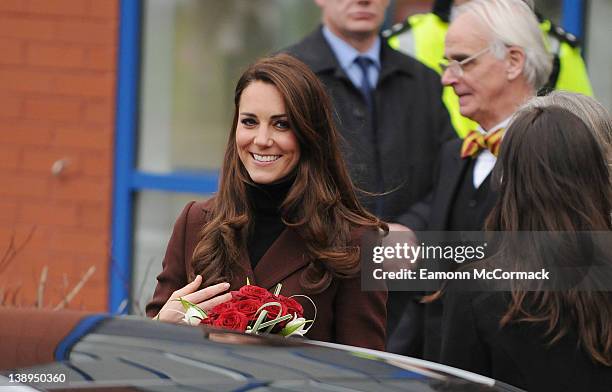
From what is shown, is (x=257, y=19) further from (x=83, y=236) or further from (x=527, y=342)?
(x=527, y=342)

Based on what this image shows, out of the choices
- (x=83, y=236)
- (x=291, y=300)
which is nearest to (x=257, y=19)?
(x=83, y=236)

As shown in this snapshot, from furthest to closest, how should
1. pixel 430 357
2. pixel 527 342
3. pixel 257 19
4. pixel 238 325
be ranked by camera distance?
pixel 257 19 → pixel 430 357 → pixel 527 342 → pixel 238 325

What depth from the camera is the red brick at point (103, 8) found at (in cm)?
670

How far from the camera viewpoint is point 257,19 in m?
6.69

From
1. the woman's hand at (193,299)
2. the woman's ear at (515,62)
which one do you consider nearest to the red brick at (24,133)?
the woman's ear at (515,62)

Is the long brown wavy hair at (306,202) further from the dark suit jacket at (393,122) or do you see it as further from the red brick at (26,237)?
the red brick at (26,237)

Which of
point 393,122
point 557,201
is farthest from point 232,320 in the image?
point 393,122

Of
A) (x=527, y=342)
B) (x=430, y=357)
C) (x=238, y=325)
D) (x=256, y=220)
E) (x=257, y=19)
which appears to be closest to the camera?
(x=238, y=325)

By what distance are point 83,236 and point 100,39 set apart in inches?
41.8

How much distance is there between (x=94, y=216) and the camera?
6777 millimetres

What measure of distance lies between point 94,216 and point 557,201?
4.02m

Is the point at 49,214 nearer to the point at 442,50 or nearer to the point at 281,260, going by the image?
the point at 442,50
